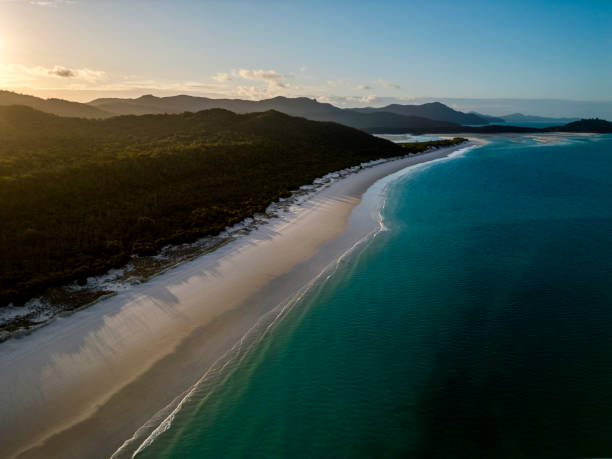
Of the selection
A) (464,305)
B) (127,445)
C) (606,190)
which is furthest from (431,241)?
(606,190)

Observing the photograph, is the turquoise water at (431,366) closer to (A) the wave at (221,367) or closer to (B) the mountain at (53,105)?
(A) the wave at (221,367)

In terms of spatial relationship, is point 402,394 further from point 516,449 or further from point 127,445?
point 127,445

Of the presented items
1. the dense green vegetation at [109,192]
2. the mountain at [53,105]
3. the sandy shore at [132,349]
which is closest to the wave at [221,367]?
the sandy shore at [132,349]

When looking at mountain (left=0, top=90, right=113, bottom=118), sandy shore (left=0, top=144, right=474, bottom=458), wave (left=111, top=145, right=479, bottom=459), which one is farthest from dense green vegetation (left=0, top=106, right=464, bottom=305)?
mountain (left=0, top=90, right=113, bottom=118)

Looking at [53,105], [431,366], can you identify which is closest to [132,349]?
[431,366]

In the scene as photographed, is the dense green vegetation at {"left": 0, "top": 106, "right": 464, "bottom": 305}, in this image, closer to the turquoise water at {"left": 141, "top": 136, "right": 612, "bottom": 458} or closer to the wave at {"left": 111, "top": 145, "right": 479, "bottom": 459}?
the wave at {"left": 111, "top": 145, "right": 479, "bottom": 459}

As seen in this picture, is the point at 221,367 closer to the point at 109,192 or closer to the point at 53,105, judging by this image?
the point at 109,192
